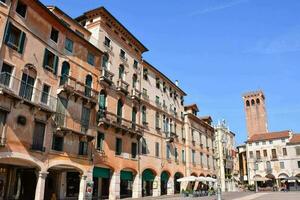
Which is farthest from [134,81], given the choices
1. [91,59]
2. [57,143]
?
[57,143]

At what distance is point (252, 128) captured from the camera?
103375 mm

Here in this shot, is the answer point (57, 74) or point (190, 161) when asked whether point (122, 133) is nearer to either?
point (57, 74)

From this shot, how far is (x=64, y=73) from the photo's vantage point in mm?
24719

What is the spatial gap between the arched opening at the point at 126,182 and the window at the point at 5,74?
1576 cm

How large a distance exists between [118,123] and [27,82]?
11.1 metres

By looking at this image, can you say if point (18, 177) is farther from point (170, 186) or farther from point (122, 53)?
point (170, 186)

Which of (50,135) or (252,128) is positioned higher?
(252,128)

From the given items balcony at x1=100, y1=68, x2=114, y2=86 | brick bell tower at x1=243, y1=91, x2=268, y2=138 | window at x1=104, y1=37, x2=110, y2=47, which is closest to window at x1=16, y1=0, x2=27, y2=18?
balcony at x1=100, y1=68, x2=114, y2=86

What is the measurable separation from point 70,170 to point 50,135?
4.54 meters

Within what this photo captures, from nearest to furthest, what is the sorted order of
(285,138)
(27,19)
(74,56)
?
1. (27,19)
2. (74,56)
3. (285,138)

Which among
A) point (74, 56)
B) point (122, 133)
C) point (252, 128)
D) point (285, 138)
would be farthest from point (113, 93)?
point (252, 128)

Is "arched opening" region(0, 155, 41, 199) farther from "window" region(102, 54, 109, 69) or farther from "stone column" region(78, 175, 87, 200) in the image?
"window" region(102, 54, 109, 69)

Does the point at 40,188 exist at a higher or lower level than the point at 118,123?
lower

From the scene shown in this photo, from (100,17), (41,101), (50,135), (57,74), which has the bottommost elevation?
(50,135)
